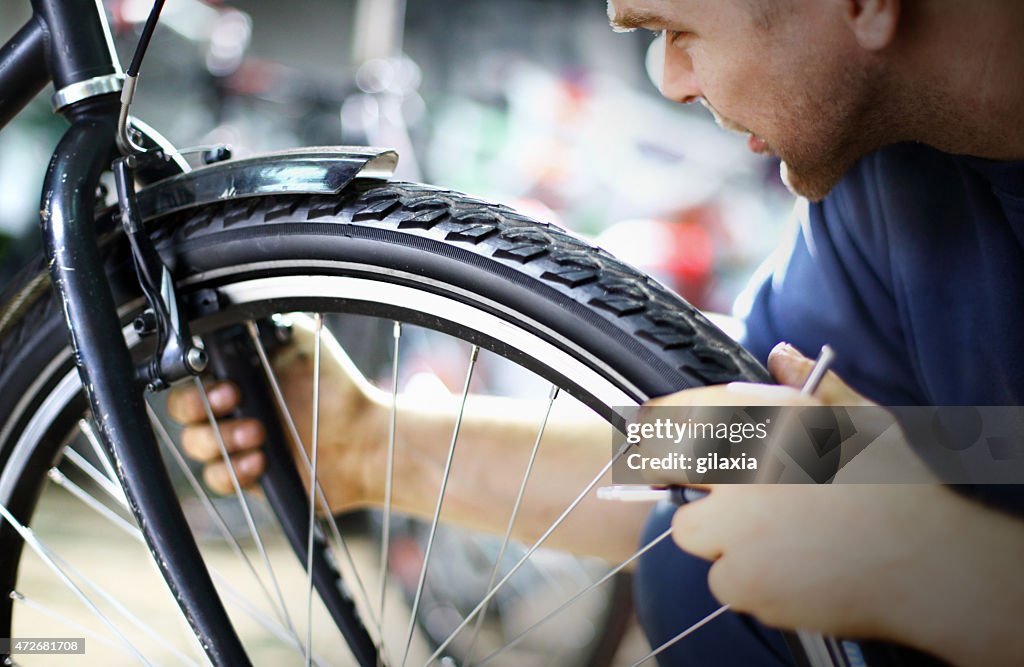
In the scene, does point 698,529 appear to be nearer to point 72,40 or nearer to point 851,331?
point 851,331

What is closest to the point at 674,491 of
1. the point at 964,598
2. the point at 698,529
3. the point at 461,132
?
the point at 698,529

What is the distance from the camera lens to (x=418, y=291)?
1.63 ft

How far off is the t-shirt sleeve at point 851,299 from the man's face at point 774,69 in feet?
0.19

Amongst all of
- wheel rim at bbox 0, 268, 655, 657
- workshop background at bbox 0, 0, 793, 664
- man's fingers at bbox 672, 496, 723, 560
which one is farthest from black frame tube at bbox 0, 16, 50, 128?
workshop background at bbox 0, 0, 793, 664

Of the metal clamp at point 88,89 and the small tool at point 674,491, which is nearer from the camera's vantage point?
the small tool at point 674,491

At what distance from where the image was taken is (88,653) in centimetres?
106

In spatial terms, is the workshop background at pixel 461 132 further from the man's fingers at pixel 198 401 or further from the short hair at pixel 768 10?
the short hair at pixel 768 10

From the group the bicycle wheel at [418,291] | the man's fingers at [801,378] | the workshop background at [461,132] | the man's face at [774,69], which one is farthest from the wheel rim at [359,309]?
the workshop background at [461,132]

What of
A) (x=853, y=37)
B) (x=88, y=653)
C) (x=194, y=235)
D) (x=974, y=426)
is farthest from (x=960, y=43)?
(x=88, y=653)

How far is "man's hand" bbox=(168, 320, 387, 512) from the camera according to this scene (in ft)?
2.09

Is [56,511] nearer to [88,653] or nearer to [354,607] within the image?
[88,653]

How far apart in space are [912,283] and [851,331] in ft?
0.23

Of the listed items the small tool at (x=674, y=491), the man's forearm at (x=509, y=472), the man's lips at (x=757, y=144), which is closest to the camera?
the small tool at (x=674, y=491)

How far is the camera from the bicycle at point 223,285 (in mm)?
458
